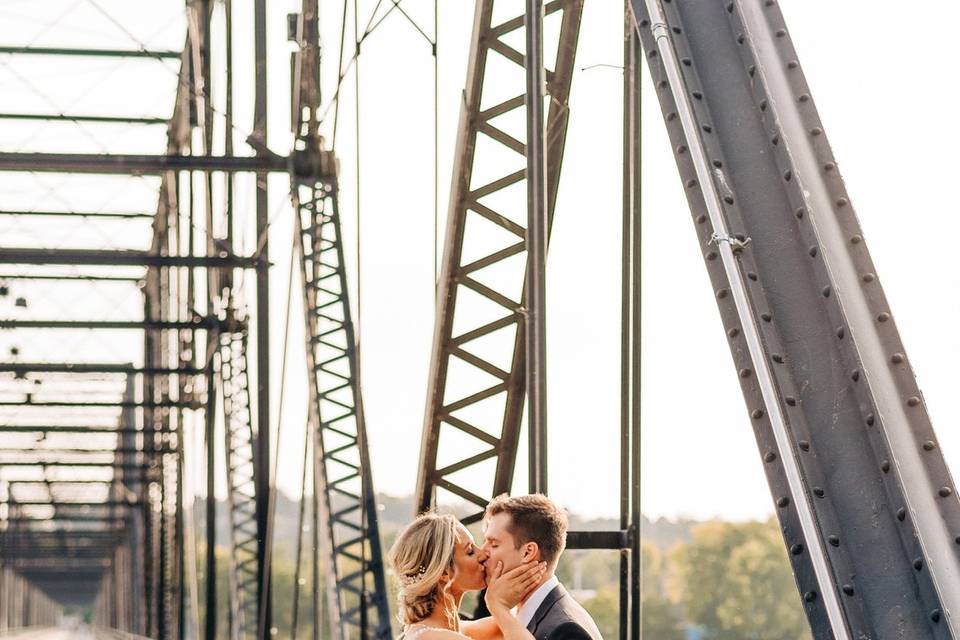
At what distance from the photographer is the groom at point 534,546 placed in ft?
13.9

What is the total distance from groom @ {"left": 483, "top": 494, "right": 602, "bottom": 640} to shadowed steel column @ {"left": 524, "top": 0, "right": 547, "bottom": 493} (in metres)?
2.13

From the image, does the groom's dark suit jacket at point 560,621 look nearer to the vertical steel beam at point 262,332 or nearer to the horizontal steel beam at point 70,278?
the vertical steel beam at point 262,332

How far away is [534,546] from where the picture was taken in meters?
4.25

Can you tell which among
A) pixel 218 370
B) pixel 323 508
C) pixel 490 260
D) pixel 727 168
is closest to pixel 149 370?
pixel 218 370

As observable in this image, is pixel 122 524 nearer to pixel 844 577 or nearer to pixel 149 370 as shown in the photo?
pixel 149 370

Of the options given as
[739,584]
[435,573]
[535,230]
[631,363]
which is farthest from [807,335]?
[739,584]

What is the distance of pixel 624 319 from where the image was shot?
704cm

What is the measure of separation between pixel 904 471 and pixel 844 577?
268mm

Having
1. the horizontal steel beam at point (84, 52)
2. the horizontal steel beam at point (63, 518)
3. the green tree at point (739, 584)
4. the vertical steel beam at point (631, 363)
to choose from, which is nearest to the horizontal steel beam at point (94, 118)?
the horizontal steel beam at point (84, 52)

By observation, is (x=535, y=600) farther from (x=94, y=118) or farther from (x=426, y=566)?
(x=94, y=118)

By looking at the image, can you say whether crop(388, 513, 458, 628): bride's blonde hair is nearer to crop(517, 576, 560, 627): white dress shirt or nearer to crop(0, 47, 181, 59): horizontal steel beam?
crop(517, 576, 560, 627): white dress shirt

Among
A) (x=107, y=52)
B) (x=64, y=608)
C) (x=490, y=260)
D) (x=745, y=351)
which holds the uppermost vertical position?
(x=64, y=608)

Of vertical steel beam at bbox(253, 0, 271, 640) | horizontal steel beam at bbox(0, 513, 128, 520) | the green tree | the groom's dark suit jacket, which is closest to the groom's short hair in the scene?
the groom's dark suit jacket

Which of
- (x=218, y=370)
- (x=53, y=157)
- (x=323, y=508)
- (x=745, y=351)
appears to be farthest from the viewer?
(x=218, y=370)
